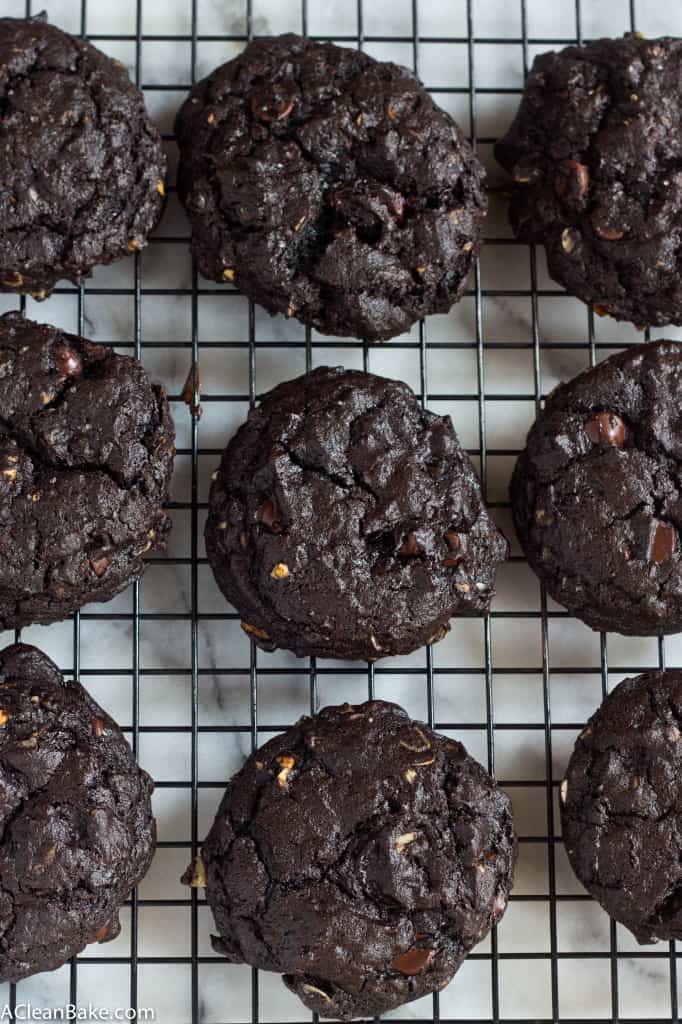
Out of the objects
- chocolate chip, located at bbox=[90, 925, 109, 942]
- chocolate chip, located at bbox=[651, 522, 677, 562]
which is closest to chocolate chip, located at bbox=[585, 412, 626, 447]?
chocolate chip, located at bbox=[651, 522, 677, 562]

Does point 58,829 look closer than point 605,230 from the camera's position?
Yes

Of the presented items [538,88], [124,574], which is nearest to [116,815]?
[124,574]

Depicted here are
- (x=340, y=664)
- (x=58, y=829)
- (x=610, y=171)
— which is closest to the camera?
(x=58, y=829)

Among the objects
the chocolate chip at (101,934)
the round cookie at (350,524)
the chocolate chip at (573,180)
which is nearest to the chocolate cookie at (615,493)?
the round cookie at (350,524)

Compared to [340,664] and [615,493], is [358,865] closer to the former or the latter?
[340,664]

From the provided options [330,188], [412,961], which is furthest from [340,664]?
[330,188]

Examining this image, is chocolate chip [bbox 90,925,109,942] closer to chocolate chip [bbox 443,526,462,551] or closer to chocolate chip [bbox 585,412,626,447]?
chocolate chip [bbox 443,526,462,551]
